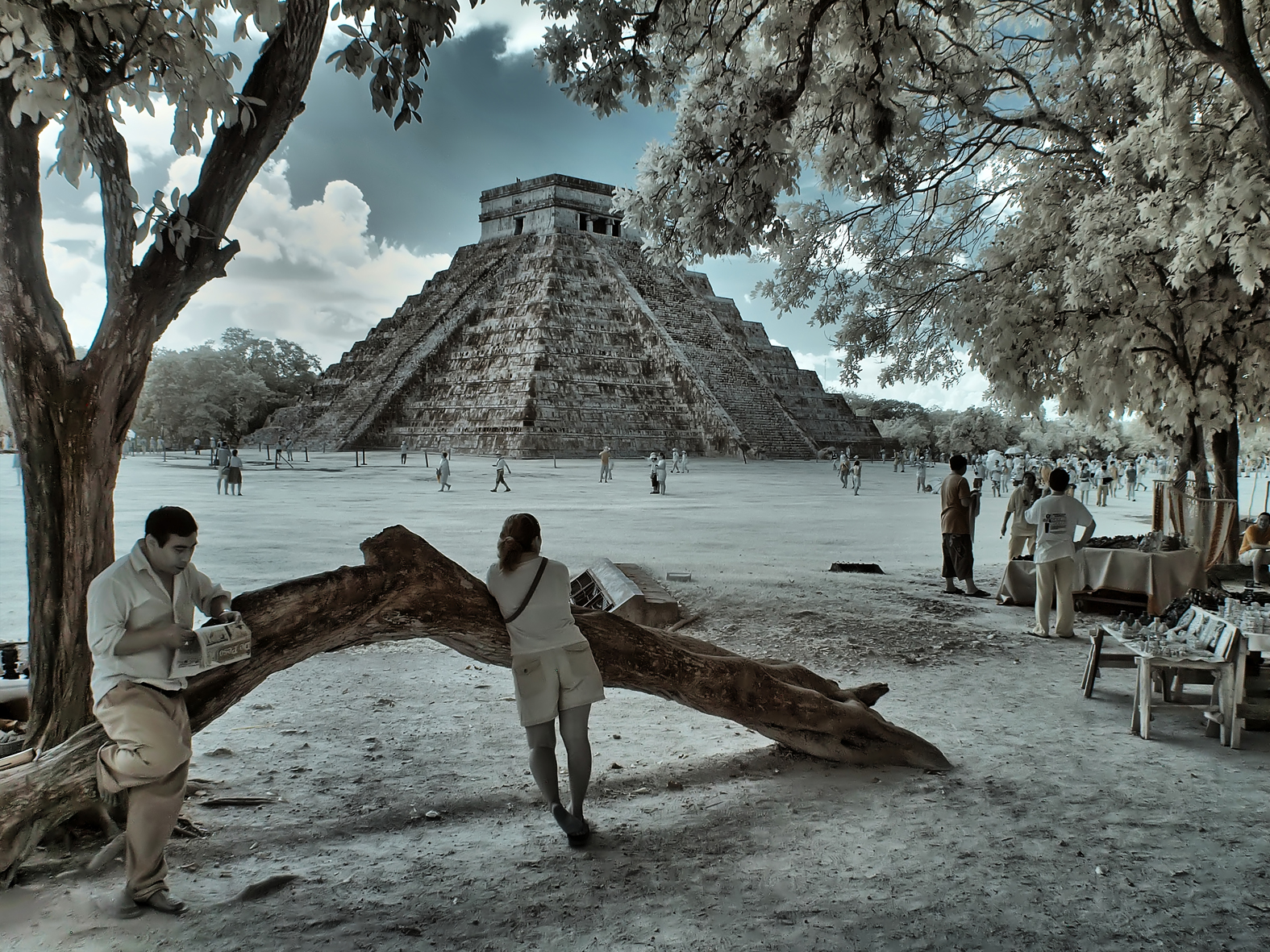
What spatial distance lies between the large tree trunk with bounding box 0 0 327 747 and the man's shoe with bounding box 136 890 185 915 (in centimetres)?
98

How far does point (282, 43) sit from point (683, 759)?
3939 mm

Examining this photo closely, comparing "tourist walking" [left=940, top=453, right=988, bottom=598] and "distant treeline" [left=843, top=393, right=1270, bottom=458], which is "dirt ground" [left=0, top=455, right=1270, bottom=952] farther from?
"distant treeline" [left=843, top=393, right=1270, bottom=458]

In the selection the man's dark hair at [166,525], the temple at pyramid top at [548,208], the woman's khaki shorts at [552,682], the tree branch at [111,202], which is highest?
the temple at pyramid top at [548,208]

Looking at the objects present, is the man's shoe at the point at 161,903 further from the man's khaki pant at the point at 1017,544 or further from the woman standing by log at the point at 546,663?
the man's khaki pant at the point at 1017,544

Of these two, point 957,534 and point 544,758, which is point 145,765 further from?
point 957,534

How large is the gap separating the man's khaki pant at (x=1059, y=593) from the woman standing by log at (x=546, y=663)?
17.3 ft

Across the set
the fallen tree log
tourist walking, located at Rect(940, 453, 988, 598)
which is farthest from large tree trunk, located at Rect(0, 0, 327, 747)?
tourist walking, located at Rect(940, 453, 988, 598)

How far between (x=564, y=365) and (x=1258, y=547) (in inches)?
1579

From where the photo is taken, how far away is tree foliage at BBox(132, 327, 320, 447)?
54656 millimetres

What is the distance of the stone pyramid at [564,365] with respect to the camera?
4584 centimetres

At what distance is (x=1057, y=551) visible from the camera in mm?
7387

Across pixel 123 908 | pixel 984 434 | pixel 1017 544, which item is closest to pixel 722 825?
pixel 123 908

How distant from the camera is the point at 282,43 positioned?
3662 millimetres

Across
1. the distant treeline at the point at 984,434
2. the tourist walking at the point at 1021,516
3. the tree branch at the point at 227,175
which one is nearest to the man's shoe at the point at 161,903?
the tree branch at the point at 227,175
